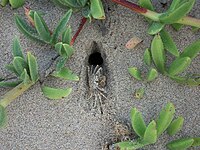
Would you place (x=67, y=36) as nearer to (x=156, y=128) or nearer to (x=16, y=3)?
(x=16, y=3)

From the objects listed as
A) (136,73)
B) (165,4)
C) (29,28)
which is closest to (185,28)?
(165,4)

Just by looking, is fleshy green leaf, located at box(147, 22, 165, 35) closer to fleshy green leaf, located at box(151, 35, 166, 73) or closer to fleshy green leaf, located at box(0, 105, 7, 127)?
fleshy green leaf, located at box(151, 35, 166, 73)

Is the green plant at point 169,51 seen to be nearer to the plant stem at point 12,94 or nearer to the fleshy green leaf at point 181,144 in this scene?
the fleshy green leaf at point 181,144

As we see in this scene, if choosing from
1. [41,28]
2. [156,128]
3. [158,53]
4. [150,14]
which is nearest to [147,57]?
[158,53]

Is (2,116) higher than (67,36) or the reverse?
the reverse

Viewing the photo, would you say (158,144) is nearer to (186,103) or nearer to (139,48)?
(186,103)

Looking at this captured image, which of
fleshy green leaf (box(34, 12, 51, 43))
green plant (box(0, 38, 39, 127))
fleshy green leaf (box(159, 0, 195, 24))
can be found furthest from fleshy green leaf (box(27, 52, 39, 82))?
fleshy green leaf (box(159, 0, 195, 24))
